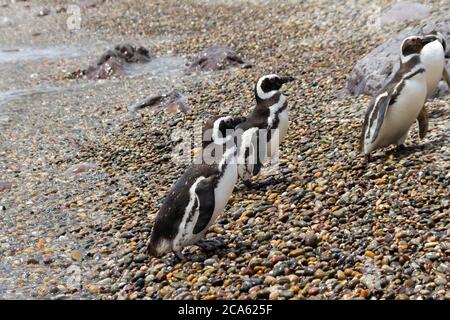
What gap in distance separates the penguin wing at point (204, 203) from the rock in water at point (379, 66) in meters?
4.93

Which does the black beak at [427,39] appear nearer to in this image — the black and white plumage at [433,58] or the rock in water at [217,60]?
the black and white plumage at [433,58]

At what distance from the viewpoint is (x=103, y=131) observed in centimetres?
1177

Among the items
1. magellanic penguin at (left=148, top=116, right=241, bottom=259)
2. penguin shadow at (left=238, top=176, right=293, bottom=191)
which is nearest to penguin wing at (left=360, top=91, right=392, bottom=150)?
penguin shadow at (left=238, top=176, right=293, bottom=191)

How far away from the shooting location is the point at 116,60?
16.7m

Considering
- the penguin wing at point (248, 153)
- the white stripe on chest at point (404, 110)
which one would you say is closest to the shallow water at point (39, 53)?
the penguin wing at point (248, 153)

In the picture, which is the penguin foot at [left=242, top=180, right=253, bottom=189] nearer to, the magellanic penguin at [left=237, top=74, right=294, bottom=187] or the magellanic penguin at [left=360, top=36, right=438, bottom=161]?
the magellanic penguin at [left=237, top=74, right=294, bottom=187]

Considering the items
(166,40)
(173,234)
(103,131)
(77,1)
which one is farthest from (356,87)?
(77,1)

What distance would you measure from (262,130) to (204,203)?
2.24m

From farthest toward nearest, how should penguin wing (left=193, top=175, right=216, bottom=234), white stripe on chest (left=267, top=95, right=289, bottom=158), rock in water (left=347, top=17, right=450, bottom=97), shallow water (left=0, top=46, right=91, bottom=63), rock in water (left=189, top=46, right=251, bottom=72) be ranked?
shallow water (left=0, top=46, right=91, bottom=63), rock in water (left=189, top=46, right=251, bottom=72), rock in water (left=347, top=17, right=450, bottom=97), white stripe on chest (left=267, top=95, right=289, bottom=158), penguin wing (left=193, top=175, right=216, bottom=234)

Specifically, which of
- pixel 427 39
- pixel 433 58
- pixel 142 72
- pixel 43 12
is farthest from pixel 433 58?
pixel 43 12

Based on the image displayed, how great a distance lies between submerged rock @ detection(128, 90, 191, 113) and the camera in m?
11.8

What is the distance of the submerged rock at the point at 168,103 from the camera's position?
1176cm

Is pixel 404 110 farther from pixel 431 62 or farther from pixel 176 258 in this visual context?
pixel 176 258

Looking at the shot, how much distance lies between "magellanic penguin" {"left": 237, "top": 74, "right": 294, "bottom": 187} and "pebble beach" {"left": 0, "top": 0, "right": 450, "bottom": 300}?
274 millimetres
